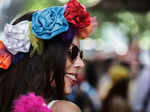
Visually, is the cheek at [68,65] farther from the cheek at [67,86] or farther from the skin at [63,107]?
the skin at [63,107]

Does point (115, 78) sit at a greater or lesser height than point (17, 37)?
lesser

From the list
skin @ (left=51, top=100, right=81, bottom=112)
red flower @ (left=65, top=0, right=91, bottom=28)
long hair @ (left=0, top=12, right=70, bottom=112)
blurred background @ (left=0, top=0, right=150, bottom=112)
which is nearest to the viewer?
skin @ (left=51, top=100, right=81, bottom=112)

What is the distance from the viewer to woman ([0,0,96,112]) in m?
2.24

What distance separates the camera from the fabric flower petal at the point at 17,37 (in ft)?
7.54

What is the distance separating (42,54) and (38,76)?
0.12 m

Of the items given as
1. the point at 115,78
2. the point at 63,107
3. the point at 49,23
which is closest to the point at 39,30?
the point at 49,23

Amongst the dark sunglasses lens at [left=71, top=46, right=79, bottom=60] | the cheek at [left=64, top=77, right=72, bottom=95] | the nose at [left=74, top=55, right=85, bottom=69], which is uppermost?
the dark sunglasses lens at [left=71, top=46, right=79, bottom=60]

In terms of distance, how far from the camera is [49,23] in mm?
2336

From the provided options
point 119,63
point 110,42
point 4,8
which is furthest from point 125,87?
point 110,42

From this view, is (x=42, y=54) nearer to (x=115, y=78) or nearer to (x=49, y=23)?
(x=49, y=23)

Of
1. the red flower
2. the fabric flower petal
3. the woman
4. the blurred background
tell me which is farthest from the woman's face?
the blurred background

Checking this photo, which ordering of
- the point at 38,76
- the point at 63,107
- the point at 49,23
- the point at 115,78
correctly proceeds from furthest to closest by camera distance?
the point at 115,78, the point at 49,23, the point at 38,76, the point at 63,107

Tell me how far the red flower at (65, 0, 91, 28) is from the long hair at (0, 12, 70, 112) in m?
0.17

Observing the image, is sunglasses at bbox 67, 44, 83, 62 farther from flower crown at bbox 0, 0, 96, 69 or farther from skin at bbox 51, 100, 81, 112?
skin at bbox 51, 100, 81, 112
